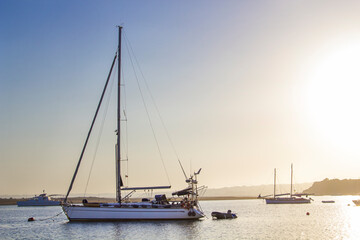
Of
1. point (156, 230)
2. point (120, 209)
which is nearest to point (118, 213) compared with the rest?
point (120, 209)

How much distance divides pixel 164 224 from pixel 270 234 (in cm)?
1554

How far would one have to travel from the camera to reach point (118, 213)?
58.9 m

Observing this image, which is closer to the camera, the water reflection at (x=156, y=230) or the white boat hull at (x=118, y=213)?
the water reflection at (x=156, y=230)

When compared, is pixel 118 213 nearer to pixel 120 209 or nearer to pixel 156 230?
pixel 120 209

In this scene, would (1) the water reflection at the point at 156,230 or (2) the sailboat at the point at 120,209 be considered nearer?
(1) the water reflection at the point at 156,230

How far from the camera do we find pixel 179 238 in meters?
47.6

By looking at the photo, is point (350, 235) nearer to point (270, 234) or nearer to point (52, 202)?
point (270, 234)

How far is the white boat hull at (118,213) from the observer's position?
59.0 meters

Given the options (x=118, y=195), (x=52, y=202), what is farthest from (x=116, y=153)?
(x=52, y=202)

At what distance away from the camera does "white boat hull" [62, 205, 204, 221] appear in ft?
193

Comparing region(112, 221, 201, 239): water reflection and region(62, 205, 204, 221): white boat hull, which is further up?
region(62, 205, 204, 221): white boat hull

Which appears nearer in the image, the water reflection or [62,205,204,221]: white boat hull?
the water reflection

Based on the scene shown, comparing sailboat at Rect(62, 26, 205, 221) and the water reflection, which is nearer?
the water reflection

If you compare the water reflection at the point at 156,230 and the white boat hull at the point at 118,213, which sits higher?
the white boat hull at the point at 118,213
